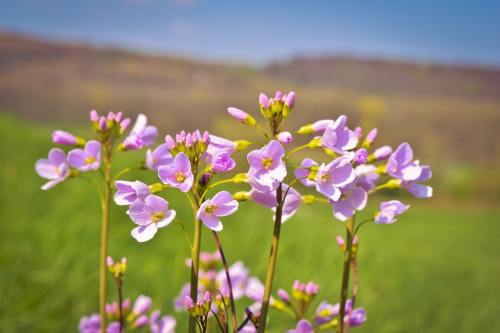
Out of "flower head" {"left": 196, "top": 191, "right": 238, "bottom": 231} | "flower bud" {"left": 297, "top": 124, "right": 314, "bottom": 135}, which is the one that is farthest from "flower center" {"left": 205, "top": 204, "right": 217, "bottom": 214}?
"flower bud" {"left": 297, "top": 124, "right": 314, "bottom": 135}

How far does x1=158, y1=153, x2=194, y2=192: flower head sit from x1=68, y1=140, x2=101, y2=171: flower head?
29 cm

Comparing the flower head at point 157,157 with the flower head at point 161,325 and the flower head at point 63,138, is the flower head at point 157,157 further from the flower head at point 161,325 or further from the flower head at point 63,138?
the flower head at point 161,325

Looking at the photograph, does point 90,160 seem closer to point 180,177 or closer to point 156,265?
point 180,177

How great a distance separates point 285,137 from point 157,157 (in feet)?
1.00

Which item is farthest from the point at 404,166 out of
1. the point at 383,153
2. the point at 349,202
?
the point at 349,202

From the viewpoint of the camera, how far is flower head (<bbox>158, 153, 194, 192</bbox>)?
729 millimetres

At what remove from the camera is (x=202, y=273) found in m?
1.36

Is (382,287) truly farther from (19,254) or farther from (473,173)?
(473,173)

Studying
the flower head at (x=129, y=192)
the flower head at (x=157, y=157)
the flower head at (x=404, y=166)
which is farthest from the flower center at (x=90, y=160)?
the flower head at (x=404, y=166)

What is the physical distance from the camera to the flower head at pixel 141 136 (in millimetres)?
980

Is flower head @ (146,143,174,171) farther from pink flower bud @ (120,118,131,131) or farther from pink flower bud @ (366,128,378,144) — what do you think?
pink flower bud @ (366,128,378,144)

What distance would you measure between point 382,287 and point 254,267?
1334mm

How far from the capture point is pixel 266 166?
2.43 ft

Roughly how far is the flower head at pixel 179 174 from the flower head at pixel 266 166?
0.09 meters
